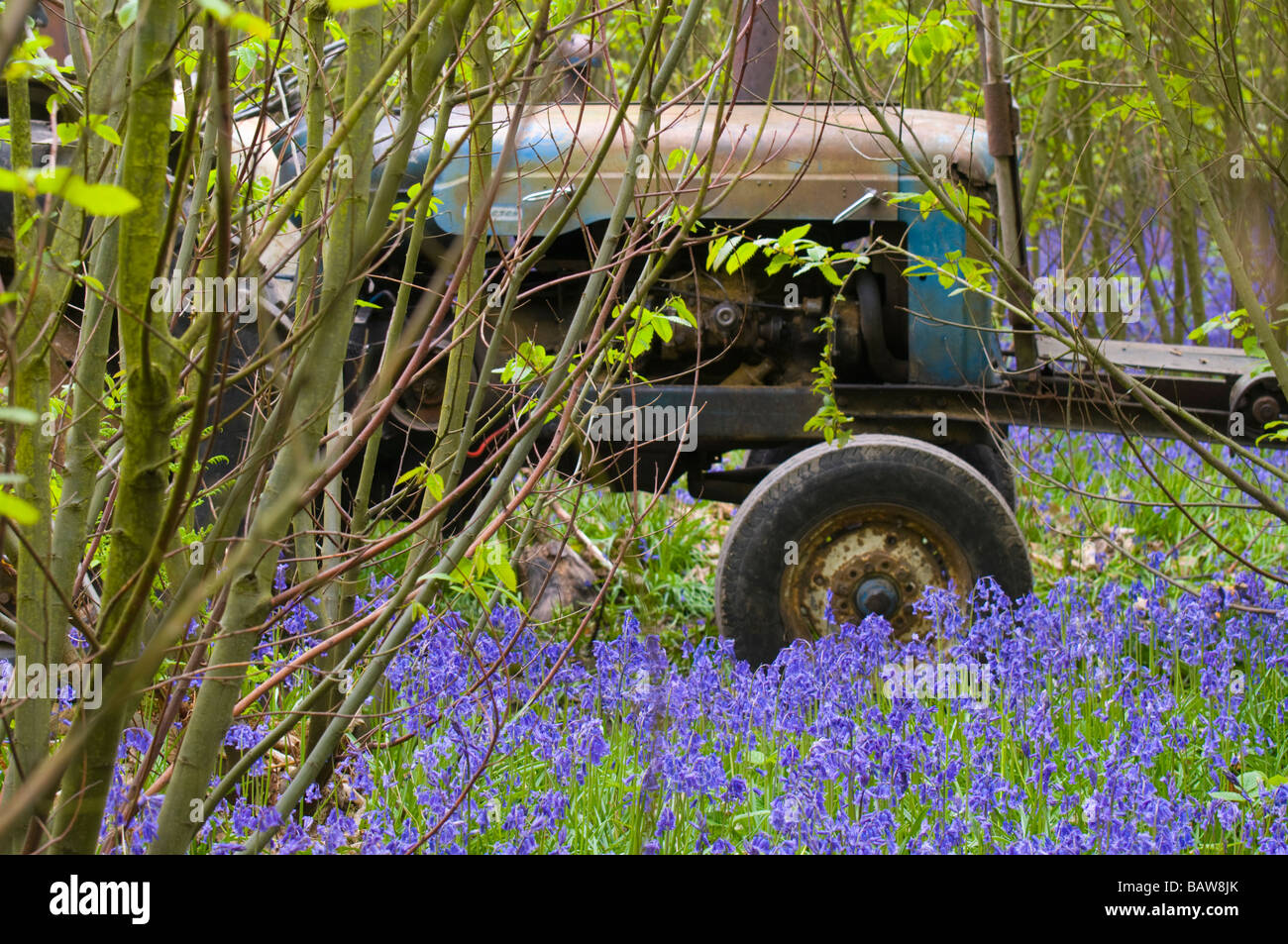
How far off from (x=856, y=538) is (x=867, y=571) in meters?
0.12

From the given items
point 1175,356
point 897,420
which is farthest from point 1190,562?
point 897,420

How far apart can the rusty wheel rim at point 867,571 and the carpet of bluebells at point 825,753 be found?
0.14m

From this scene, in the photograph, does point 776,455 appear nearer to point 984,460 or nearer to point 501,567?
point 984,460

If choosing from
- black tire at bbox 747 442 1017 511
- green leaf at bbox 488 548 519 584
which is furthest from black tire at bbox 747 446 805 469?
green leaf at bbox 488 548 519 584

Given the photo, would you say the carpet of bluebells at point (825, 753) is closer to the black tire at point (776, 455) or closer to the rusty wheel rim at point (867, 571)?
the rusty wheel rim at point (867, 571)

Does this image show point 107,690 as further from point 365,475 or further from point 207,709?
point 365,475

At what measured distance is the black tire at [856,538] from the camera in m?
3.83

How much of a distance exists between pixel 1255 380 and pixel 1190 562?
2150 mm

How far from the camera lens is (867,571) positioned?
13.0 feet

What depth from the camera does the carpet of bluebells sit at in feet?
8.30

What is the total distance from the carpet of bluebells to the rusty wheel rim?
0.45ft

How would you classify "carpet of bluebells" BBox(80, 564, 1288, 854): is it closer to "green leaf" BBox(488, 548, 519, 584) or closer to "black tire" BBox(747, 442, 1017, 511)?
"green leaf" BBox(488, 548, 519, 584)

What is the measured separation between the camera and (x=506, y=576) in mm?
1514

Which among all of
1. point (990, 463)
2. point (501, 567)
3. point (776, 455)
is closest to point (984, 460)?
point (990, 463)
